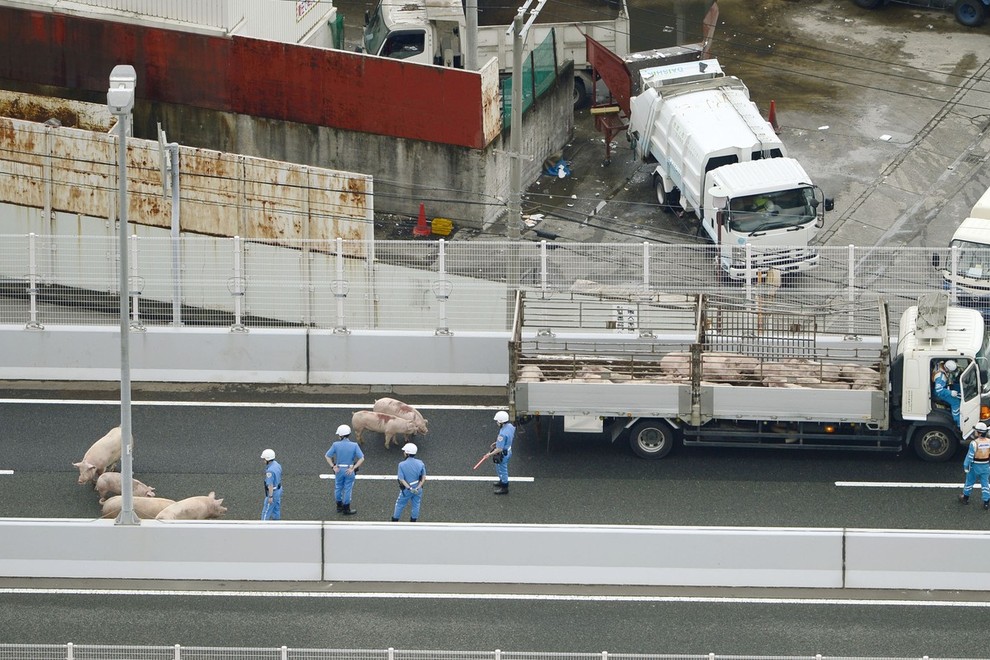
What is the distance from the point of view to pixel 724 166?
1351 inches

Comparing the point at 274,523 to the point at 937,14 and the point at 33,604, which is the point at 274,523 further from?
the point at 937,14

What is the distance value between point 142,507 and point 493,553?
4.67 m

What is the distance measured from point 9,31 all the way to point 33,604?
18643mm

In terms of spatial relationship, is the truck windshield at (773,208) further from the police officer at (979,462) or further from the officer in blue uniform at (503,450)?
the officer in blue uniform at (503,450)

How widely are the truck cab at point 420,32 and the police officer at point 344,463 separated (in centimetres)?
1630

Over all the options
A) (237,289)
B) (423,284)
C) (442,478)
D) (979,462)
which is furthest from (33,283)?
(979,462)

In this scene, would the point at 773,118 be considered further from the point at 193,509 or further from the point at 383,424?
the point at 193,509

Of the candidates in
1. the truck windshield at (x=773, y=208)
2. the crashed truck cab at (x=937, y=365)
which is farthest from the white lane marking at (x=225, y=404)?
the truck windshield at (x=773, y=208)

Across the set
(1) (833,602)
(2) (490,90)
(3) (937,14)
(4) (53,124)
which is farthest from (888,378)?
(3) (937,14)

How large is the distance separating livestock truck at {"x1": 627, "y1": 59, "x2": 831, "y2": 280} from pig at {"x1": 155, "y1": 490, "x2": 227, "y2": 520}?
380 inches

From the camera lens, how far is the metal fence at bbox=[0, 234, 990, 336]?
2839cm

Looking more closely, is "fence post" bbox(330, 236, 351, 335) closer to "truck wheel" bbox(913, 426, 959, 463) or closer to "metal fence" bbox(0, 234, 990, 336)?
"metal fence" bbox(0, 234, 990, 336)

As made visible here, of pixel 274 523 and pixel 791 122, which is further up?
pixel 791 122

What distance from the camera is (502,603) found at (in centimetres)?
2295
